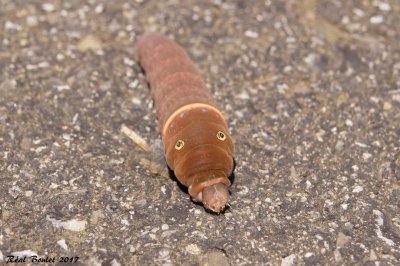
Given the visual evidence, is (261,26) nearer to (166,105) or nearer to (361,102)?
(361,102)

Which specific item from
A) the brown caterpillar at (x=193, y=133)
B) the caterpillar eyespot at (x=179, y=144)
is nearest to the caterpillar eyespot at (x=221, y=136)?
the brown caterpillar at (x=193, y=133)

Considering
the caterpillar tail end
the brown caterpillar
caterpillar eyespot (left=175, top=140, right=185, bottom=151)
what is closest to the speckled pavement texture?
the caterpillar tail end

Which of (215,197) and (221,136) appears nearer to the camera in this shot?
(215,197)

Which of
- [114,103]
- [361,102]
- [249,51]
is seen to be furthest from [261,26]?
[114,103]

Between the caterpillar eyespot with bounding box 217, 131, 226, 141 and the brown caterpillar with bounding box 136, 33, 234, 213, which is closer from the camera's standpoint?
the brown caterpillar with bounding box 136, 33, 234, 213

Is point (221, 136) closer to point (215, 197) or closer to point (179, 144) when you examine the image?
point (179, 144)

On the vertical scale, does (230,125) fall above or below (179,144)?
below

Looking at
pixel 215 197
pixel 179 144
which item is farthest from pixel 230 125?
pixel 215 197

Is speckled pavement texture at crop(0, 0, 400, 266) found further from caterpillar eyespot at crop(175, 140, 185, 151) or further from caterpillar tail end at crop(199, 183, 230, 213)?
caterpillar eyespot at crop(175, 140, 185, 151)
